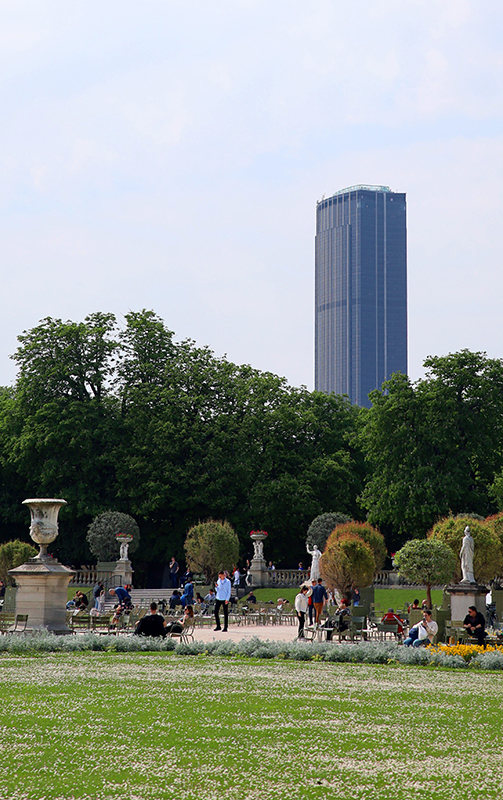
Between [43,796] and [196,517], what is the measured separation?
1607 inches

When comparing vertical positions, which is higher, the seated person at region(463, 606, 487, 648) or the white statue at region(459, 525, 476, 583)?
the white statue at region(459, 525, 476, 583)

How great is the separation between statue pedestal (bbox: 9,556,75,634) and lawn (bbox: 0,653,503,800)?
7.12 meters

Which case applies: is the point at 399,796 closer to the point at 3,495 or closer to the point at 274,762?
the point at 274,762

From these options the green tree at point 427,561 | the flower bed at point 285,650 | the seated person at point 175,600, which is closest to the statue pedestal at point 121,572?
the seated person at point 175,600

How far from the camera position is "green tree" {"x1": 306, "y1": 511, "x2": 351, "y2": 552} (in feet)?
137

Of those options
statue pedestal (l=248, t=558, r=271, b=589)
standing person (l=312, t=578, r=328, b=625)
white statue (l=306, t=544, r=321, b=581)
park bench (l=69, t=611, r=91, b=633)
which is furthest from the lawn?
statue pedestal (l=248, t=558, r=271, b=589)

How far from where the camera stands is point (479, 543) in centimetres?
3020

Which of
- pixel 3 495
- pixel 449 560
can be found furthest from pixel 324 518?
pixel 3 495

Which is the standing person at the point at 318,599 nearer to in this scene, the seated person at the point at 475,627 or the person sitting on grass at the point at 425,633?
the person sitting on grass at the point at 425,633

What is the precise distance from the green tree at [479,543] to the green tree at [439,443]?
10.9m

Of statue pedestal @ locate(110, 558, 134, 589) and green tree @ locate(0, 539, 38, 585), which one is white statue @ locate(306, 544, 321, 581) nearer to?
statue pedestal @ locate(110, 558, 134, 589)

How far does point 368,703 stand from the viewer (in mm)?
10812

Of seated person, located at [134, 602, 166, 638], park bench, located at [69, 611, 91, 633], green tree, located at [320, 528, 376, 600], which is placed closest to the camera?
seated person, located at [134, 602, 166, 638]

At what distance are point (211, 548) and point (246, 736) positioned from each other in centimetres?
2994
